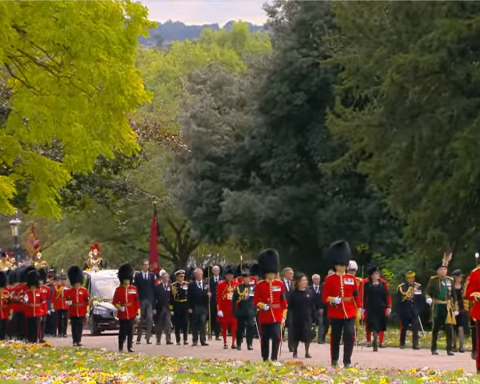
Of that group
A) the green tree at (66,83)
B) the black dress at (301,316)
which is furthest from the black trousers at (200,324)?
the green tree at (66,83)

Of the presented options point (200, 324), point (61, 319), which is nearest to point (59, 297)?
point (61, 319)

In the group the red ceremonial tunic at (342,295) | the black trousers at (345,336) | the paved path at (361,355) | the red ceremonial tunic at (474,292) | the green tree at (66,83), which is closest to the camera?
the red ceremonial tunic at (474,292)

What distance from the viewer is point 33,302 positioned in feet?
→ 103

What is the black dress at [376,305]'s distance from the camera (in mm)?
28938

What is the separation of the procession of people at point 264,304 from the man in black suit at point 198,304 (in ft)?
0.08

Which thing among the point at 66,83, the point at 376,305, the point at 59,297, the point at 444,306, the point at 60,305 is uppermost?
the point at 66,83

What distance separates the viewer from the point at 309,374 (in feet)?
55.7

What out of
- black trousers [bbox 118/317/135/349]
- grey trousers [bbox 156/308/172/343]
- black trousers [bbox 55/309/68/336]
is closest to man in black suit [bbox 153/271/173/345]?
grey trousers [bbox 156/308/172/343]

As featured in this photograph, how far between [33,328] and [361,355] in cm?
927

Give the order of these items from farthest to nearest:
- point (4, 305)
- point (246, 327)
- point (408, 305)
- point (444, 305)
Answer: point (4, 305), point (408, 305), point (246, 327), point (444, 305)

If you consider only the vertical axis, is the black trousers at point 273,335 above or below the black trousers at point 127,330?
below

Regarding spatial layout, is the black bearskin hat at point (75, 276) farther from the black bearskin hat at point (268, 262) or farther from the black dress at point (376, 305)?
the black bearskin hat at point (268, 262)

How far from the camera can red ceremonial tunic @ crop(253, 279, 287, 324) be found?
22609mm

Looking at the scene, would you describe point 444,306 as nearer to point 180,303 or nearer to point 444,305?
point 444,305
